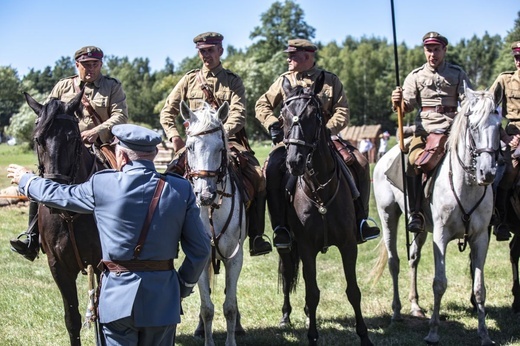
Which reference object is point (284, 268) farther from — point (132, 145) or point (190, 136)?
point (132, 145)

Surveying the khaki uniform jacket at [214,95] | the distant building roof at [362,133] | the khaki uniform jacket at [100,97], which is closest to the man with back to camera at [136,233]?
the khaki uniform jacket at [100,97]

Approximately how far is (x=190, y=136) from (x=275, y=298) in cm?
435

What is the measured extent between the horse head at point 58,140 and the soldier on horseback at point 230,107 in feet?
5.74

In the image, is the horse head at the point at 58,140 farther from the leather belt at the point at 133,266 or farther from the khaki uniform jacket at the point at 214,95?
the khaki uniform jacket at the point at 214,95

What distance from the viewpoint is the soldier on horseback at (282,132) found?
841 cm

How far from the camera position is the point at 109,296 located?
477 centimetres

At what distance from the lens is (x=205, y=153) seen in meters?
6.96

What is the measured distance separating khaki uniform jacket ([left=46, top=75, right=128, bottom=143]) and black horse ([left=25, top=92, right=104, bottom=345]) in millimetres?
1106

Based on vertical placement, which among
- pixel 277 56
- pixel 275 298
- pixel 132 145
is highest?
pixel 277 56

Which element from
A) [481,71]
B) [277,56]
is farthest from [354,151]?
[481,71]

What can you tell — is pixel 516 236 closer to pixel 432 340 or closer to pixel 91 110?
pixel 432 340

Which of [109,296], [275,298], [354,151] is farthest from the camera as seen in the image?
[275,298]

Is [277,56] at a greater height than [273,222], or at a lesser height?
greater

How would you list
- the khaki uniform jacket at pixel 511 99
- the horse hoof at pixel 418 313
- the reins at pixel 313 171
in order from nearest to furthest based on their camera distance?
the reins at pixel 313 171
the khaki uniform jacket at pixel 511 99
the horse hoof at pixel 418 313
